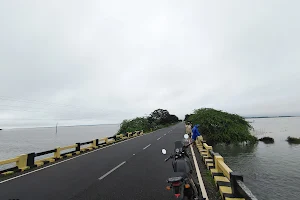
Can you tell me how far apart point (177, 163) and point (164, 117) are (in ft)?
276

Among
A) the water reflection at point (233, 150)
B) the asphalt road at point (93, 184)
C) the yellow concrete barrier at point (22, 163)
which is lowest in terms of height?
the water reflection at point (233, 150)

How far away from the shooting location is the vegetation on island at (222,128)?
97.5 ft

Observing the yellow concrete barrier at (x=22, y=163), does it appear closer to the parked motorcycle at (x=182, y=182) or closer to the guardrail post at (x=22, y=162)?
the guardrail post at (x=22, y=162)

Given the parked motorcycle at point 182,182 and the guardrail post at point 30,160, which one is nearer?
the parked motorcycle at point 182,182

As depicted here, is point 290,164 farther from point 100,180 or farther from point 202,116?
point 100,180

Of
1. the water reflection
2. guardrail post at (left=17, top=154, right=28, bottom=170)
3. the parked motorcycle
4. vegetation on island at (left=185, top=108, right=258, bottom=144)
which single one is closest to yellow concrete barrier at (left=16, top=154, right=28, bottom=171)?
guardrail post at (left=17, top=154, right=28, bottom=170)

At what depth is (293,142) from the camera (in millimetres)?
32344

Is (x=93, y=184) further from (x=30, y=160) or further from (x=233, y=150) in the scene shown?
(x=233, y=150)

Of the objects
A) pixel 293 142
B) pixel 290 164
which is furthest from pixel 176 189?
pixel 293 142

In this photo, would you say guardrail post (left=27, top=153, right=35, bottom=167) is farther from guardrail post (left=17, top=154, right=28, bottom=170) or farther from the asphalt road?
the asphalt road

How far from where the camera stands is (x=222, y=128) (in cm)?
3044

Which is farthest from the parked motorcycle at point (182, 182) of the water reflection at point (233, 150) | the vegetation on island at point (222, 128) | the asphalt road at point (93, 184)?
the vegetation on island at point (222, 128)

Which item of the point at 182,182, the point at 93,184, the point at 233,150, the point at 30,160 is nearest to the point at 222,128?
the point at 233,150

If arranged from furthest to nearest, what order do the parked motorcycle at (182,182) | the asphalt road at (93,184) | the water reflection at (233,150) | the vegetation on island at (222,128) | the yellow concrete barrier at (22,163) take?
the vegetation on island at (222,128) < the water reflection at (233,150) < the yellow concrete barrier at (22,163) < the asphalt road at (93,184) < the parked motorcycle at (182,182)
